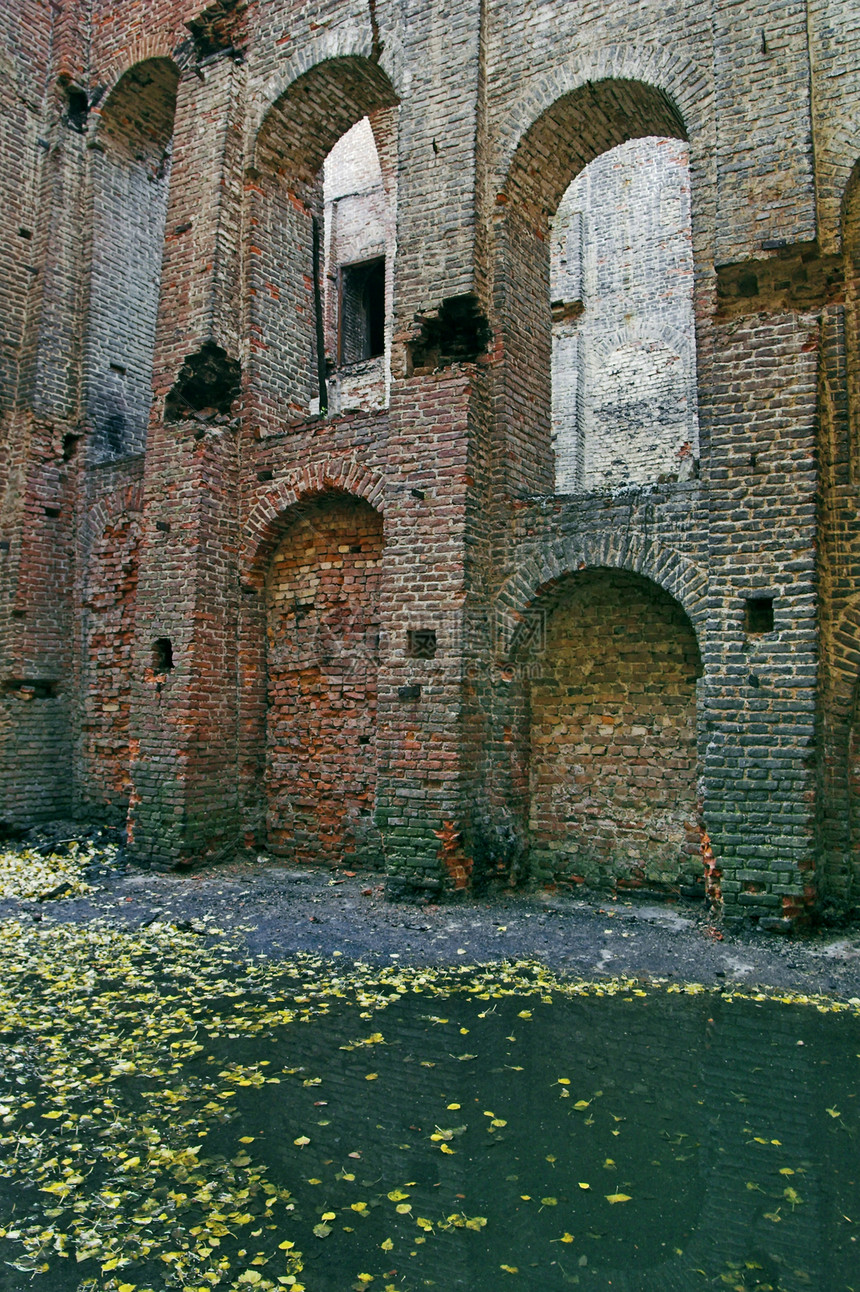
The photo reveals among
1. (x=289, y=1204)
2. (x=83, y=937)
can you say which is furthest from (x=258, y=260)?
(x=289, y=1204)

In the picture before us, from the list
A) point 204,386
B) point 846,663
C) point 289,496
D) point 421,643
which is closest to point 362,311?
point 204,386

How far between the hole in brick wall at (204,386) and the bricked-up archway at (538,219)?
118 inches

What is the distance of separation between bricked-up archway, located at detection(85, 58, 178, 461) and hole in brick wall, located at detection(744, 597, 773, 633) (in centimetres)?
799

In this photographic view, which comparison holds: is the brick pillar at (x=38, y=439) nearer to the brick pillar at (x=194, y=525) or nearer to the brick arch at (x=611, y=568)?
the brick pillar at (x=194, y=525)

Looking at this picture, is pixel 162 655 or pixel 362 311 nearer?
pixel 162 655

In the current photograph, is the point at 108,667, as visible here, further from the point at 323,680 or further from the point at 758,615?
the point at 758,615

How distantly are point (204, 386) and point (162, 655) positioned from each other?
9.26 ft

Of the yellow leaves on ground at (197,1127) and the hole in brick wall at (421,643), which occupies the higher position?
the hole in brick wall at (421,643)

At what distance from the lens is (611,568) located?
6.72 m

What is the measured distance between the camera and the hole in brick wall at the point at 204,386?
8.52 m

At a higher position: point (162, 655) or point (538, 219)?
point (538, 219)

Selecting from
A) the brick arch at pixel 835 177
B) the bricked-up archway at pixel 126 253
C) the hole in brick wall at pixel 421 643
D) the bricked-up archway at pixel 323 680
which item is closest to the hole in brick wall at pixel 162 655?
the bricked-up archway at pixel 323 680

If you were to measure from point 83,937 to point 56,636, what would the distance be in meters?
4.92

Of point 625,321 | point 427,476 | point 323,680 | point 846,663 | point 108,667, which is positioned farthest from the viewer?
point 625,321
